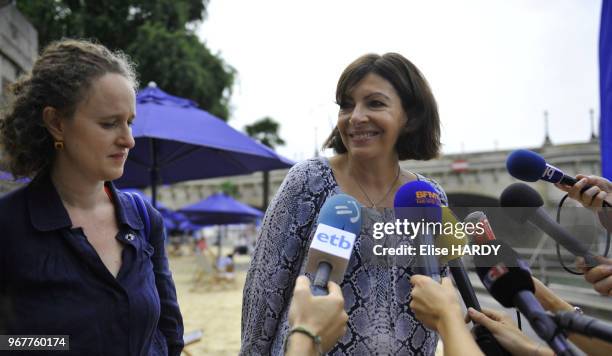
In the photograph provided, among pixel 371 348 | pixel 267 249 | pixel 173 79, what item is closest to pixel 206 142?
pixel 267 249

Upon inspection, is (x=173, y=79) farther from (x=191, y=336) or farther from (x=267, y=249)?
(x=267, y=249)

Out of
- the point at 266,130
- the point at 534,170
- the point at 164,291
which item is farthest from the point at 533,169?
the point at 266,130

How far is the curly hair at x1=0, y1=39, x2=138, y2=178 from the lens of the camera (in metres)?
1.61

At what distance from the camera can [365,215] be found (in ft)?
6.16

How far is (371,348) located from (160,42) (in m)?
16.8

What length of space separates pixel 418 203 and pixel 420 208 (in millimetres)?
15

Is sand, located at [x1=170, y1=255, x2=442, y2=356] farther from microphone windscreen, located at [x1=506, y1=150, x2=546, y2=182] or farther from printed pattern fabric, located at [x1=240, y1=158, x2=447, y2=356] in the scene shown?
microphone windscreen, located at [x1=506, y1=150, x2=546, y2=182]

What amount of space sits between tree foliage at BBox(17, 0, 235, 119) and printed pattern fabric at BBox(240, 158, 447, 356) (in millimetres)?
15723

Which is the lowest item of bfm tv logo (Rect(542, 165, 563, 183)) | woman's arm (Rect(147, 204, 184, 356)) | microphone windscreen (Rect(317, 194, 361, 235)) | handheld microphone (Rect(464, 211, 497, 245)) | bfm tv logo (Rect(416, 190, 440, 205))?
woman's arm (Rect(147, 204, 184, 356))

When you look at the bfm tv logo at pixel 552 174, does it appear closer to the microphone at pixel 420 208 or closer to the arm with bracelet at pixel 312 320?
the microphone at pixel 420 208

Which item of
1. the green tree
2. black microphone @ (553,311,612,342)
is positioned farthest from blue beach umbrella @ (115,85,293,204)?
the green tree

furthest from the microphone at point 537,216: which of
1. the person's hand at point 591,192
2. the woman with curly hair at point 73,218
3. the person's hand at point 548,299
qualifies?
the woman with curly hair at point 73,218

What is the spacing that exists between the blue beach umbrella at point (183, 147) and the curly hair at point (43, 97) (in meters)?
3.05

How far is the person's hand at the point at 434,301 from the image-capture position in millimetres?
1138
